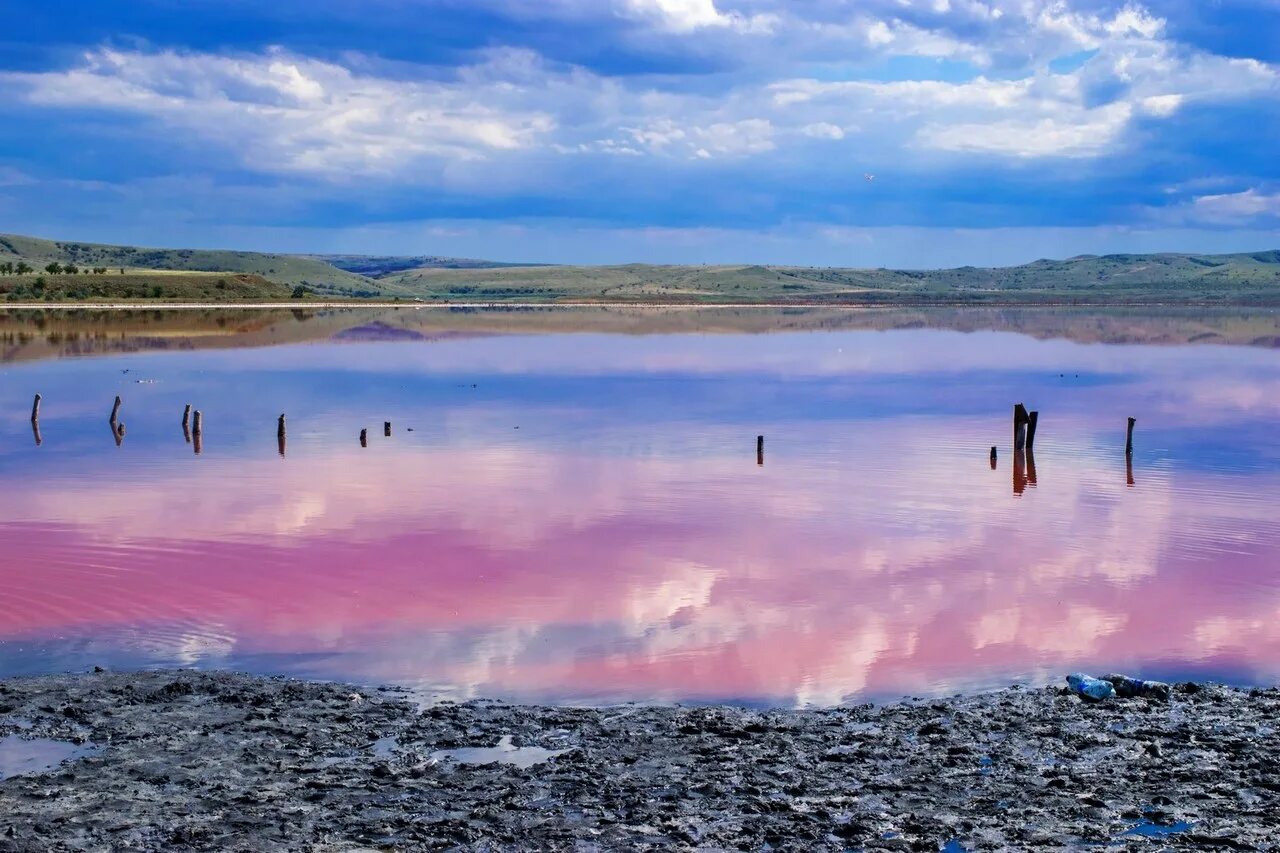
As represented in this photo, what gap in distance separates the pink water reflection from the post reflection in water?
0.21 feet

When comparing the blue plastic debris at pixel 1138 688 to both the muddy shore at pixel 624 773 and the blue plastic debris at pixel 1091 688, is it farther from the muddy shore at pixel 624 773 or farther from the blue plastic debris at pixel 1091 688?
the muddy shore at pixel 624 773

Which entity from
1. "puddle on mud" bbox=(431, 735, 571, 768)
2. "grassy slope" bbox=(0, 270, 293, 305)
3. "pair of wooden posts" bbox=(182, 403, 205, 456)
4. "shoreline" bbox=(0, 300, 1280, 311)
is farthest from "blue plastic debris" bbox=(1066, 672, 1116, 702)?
"shoreline" bbox=(0, 300, 1280, 311)

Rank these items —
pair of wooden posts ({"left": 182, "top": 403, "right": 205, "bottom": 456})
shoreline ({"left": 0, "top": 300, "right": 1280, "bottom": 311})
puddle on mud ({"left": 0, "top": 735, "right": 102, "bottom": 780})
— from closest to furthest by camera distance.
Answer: puddle on mud ({"left": 0, "top": 735, "right": 102, "bottom": 780}), pair of wooden posts ({"left": 182, "top": 403, "right": 205, "bottom": 456}), shoreline ({"left": 0, "top": 300, "right": 1280, "bottom": 311})

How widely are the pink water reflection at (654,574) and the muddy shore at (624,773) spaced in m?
1.42

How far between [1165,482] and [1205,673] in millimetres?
15160


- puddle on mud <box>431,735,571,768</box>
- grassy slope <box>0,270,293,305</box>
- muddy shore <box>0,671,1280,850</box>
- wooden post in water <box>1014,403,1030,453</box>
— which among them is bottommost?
puddle on mud <box>431,735,571,768</box>

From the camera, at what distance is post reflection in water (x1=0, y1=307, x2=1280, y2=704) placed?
46.8ft

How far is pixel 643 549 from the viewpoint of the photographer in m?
20.5

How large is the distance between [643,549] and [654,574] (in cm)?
186

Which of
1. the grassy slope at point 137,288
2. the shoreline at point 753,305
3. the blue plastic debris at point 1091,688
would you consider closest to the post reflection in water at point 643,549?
the blue plastic debris at point 1091,688

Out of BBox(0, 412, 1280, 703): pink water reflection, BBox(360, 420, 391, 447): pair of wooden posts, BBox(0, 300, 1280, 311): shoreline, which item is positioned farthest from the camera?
BBox(0, 300, 1280, 311): shoreline

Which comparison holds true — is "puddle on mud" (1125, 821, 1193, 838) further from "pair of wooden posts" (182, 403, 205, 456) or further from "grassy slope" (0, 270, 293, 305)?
"grassy slope" (0, 270, 293, 305)

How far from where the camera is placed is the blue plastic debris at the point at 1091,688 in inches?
481

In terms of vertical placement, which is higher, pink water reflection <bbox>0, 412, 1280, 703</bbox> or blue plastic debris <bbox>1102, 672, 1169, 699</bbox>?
blue plastic debris <bbox>1102, 672, 1169, 699</bbox>
